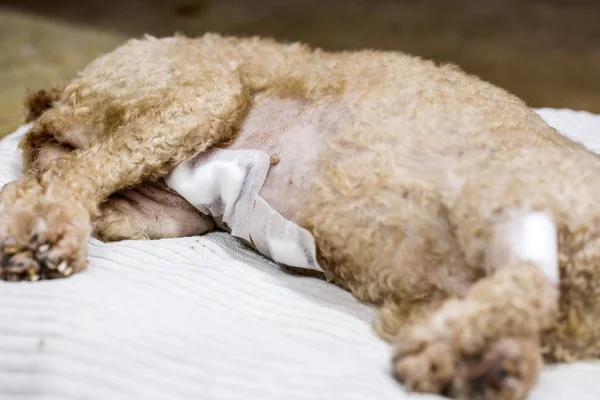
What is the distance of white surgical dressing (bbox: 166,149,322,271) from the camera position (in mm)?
1717

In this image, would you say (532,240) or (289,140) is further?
(289,140)

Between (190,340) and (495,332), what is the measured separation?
0.58 m

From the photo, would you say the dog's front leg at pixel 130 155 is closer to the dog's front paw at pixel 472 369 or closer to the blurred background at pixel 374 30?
the dog's front paw at pixel 472 369

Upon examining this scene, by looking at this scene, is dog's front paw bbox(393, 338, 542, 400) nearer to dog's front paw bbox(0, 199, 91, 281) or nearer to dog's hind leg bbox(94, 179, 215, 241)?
dog's front paw bbox(0, 199, 91, 281)

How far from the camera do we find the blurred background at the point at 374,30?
14.5ft

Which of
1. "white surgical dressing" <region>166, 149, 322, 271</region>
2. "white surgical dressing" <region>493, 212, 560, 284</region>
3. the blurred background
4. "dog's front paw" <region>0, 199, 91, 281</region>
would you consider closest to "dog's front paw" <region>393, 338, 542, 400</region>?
"white surgical dressing" <region>493, 212, 560, 284</region>

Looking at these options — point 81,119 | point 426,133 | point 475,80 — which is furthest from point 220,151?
point 475,80

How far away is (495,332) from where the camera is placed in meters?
1.23

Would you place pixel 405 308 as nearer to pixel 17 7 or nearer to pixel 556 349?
pixel 556 349

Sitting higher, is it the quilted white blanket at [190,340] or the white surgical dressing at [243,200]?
the white surgical dressing at [243,200]

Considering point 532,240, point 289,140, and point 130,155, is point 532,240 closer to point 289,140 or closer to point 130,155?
point 289,140

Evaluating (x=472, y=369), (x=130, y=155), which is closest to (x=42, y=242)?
(x=130, y=155)

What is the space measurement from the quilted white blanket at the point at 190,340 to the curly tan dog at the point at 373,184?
0.24 feet

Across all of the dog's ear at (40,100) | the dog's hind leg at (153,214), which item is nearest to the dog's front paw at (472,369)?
the dog's hind leg at (153,214)
